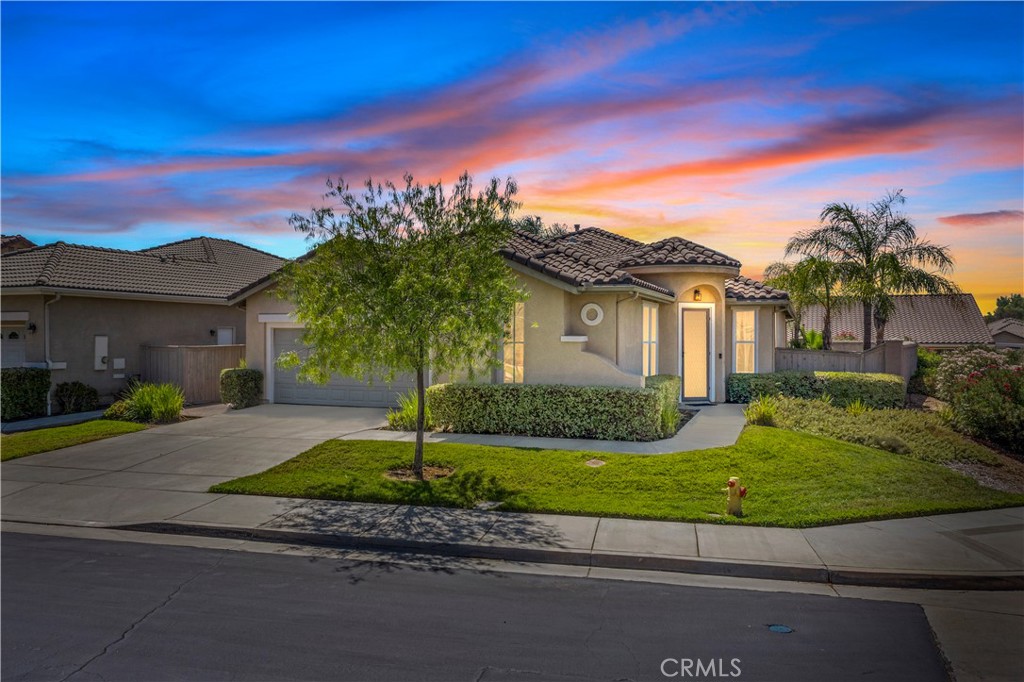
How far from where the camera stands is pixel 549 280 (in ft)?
50.0

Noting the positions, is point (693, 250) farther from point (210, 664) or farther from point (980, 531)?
point (210, 664)

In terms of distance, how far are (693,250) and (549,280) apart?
586 cm

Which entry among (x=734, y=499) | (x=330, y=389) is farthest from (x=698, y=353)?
(x=734, y=499)

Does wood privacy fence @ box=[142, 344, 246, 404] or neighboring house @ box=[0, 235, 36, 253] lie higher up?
neighboring house @ box=[0, 235, 36, 253]

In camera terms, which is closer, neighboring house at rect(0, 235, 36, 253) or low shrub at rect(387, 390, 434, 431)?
low shrub at rect(387, 390, 434, 431)

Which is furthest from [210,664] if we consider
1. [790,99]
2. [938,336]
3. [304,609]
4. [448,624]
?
[938,336]

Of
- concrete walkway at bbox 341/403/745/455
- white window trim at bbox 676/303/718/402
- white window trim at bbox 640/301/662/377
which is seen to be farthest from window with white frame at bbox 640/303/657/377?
concrete walkway at bbox 341/403/745/455

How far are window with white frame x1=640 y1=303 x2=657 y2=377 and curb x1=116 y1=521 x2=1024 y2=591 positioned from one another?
9704 mm

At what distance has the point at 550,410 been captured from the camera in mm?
14164

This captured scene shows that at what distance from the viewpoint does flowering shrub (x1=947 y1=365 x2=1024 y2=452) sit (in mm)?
13656

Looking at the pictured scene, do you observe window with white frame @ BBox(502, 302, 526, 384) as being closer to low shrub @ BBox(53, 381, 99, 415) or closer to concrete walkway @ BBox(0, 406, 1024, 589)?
concrete walkway @ BBox(0, 406, 1024, 589)

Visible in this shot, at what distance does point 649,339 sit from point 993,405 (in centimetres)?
747

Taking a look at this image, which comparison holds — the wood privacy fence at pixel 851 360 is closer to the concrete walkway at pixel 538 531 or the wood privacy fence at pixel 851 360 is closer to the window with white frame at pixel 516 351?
the window with white frame at pixel 516 351

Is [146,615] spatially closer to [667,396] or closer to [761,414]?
[667,396]
